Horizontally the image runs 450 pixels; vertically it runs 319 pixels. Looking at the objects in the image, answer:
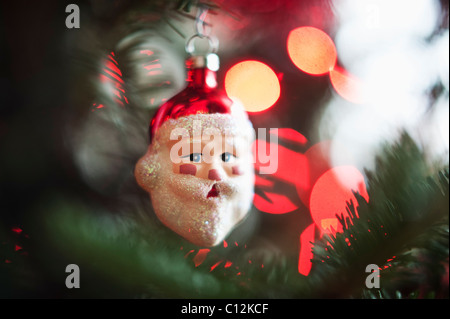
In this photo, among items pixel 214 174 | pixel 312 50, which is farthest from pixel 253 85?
pixel 214 174

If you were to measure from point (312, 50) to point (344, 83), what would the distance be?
0.24 ft

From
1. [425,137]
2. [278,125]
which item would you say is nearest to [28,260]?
[278,125]

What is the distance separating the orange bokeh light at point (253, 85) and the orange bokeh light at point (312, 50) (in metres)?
0.05

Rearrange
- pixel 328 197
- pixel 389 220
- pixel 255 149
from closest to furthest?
pixel 389 220
pixel 255 149
pixel 328 197

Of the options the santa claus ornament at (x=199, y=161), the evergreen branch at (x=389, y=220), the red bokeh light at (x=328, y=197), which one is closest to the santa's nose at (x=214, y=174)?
the santa claus ornament at (x=199, y=161)

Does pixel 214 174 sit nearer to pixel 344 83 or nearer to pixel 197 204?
pixel 197 204

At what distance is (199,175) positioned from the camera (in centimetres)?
39

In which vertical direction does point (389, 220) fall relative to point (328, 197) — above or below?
below

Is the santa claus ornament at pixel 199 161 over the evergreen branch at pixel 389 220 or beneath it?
over

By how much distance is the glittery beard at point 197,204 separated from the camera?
1.29 ft

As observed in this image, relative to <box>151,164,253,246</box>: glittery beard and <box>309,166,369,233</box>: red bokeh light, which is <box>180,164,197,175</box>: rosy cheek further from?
<box>309,166,369,233</box>: red bokeh light

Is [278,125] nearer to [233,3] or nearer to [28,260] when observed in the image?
[233,3]

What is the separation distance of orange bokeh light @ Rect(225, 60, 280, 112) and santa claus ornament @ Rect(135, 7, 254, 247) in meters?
0.12

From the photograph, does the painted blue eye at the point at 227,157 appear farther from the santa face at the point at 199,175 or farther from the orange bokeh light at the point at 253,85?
the orange bokeh light at the point at 253,85
